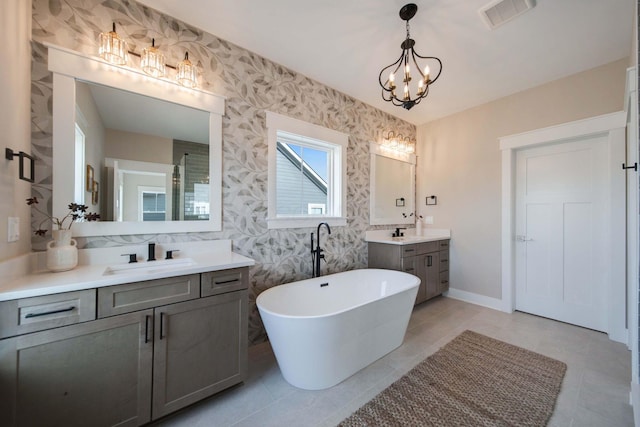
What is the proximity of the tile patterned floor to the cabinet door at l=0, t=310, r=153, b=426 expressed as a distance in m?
0.33

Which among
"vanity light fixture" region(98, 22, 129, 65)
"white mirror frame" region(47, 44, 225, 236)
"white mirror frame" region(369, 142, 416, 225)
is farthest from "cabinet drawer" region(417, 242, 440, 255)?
"vanity light fixture" region(98, 22, 129, 65)

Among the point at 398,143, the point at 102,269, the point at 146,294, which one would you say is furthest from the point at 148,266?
the point at 398,143

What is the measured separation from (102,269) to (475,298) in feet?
13.3

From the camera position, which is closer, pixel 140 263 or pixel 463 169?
pixel 140 263

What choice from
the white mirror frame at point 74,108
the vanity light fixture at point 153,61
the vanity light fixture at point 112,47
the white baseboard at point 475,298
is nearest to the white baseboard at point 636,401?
the white baseboard at point 475,298

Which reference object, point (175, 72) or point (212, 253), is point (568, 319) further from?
point (175, 72)

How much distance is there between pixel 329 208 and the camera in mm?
3074

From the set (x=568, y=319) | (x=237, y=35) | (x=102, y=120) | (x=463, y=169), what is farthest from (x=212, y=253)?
(x=568, y=319)

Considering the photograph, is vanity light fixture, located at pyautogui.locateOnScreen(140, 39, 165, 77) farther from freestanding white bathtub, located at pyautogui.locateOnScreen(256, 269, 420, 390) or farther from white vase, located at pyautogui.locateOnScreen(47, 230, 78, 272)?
freestanding white bathtub, located at pyautogui.locateOnScreen(256, 269, 420, 390)

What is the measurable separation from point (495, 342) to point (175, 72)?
3730mm

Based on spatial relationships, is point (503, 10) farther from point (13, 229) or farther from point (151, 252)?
point (13, 229)

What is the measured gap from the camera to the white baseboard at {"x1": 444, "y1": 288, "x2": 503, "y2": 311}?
3209 mm

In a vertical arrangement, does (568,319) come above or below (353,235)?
below

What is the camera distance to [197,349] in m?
1.51
